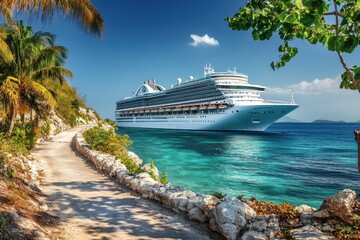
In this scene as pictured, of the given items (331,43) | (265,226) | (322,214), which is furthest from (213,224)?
(331,43)

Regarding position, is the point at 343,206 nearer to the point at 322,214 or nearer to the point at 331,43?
the point at 322,214

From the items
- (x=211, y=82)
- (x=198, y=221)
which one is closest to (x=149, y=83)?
(x=211, y=82)

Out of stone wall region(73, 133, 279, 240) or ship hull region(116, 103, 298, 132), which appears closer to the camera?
stone wall region(73, 133, 279, 240)

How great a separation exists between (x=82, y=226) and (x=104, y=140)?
7923 millimetres

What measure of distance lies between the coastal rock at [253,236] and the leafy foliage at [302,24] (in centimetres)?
231

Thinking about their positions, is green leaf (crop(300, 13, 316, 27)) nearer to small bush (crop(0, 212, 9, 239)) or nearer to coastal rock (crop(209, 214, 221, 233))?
coastal rock (crop(209, 214, 221, 233))

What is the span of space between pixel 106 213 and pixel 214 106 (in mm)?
41225

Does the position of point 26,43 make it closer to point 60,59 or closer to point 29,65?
point 29,65

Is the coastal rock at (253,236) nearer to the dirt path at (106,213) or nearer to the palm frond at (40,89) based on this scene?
the dirt path at (106,213)

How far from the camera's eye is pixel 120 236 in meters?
4.13

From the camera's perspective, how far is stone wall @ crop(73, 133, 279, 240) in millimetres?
4012

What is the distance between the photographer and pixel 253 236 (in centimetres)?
368

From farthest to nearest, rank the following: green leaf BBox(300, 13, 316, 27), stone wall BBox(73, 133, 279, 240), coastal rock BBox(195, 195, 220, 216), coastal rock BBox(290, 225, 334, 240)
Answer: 1. coastal rock BBox(195, 195, 220, 216)
2. stone wall BBox(73, 133, 279, 240)
3. coastal rock BBox(290, 225, 334, 240)
4. green leaf BBox(300, 13, 316, 27)

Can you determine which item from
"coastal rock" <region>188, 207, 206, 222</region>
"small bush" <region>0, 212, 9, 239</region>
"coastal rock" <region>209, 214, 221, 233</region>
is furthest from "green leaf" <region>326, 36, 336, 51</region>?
"small bush" <region>0, 212, 9, 239</region>
